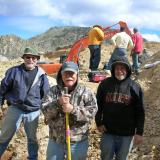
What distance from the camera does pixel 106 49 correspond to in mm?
31375

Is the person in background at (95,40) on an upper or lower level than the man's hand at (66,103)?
upper

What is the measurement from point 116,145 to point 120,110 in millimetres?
487

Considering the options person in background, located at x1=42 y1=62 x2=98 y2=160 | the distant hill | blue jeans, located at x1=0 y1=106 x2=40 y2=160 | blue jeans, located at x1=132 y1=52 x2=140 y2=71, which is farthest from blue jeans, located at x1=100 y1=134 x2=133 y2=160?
the distant hill

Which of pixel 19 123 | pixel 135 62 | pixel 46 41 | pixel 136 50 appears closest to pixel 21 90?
pixel 19 123

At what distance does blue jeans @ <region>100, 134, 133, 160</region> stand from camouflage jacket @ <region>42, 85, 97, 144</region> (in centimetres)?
49

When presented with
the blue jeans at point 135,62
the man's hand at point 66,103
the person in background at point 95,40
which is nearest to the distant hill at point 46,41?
the blue jeans at point 135,62

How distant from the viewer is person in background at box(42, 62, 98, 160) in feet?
16.8

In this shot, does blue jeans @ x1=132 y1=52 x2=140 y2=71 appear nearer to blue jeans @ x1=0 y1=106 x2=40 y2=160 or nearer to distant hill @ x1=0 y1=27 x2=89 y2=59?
blue jeans @ x1=0 y1=106 x2=40 y2=160

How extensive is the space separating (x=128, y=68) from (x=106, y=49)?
1022 inches

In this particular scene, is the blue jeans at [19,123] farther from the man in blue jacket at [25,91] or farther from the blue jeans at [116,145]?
the blue jeans at [116,145]

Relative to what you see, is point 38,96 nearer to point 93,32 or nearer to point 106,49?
point 93,32

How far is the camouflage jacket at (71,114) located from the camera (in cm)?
511

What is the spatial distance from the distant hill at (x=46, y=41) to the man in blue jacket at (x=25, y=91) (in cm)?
3790

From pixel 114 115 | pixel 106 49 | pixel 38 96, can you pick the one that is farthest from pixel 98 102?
pixel 106 49
